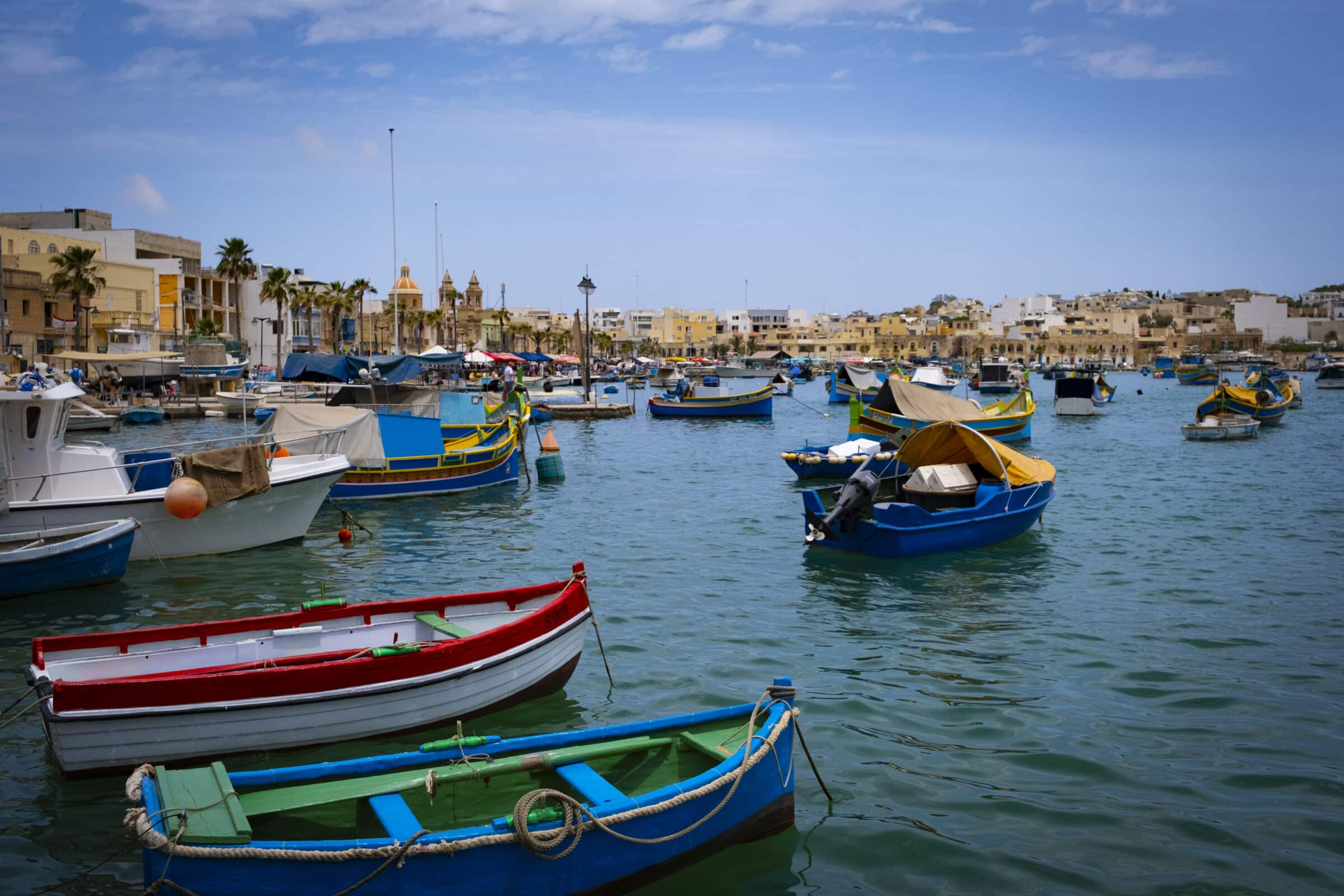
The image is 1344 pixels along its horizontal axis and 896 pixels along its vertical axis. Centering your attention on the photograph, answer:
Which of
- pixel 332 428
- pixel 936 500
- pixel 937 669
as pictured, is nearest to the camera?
pixel 937 669

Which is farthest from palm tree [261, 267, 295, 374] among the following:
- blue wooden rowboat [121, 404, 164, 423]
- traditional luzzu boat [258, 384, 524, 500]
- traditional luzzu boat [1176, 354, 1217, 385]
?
traditional luzzu boat [1176, 354, 1217, 385]

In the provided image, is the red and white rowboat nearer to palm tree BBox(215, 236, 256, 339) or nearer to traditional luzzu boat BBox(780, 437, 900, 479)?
traditional luzzu boat BBox(780, 437, 900, 479)

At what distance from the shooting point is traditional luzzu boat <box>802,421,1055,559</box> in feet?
60.2

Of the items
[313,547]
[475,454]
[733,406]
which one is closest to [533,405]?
[733,406]

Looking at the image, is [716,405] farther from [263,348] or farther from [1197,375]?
[1197,375]

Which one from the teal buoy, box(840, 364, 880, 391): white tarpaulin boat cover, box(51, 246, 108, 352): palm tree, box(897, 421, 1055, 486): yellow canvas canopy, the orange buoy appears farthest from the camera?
box(840, 364, 880, 391): white tarpaulin boat cover

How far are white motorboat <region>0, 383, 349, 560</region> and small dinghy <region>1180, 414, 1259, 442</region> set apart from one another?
40.7 meters

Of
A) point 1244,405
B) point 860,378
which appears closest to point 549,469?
point 1244,405

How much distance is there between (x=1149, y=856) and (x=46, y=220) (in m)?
93.1

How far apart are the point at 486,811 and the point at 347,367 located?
121 ft

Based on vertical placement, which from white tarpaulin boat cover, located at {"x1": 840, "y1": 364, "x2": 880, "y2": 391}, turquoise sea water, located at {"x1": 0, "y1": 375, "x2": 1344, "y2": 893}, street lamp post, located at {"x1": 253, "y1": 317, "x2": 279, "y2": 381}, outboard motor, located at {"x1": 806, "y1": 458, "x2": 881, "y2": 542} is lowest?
turquoise sea water, located at {"x1": 0, "y1": 375, "x2": 1344, "y2": 893}

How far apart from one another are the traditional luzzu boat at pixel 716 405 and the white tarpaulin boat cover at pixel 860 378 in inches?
323

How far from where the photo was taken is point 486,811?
23.7 feet

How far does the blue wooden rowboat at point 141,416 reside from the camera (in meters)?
48.0
